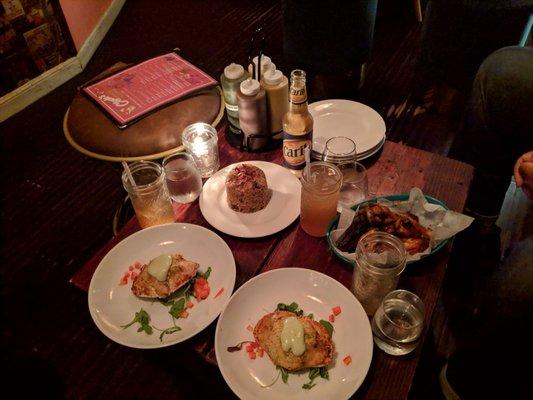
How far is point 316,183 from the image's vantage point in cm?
120

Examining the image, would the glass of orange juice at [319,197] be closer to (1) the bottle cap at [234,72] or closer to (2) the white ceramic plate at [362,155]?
(2) the white ceramic plate at [362,155]

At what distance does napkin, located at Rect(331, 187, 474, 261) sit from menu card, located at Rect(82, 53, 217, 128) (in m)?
0.94

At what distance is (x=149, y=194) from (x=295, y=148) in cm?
47

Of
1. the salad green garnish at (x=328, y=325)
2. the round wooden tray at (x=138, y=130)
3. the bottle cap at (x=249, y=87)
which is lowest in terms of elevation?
the round wooden tray at (x=138, y=130)

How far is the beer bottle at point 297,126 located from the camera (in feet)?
4.14

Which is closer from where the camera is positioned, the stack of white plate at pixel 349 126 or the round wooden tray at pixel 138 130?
the stack of white plate at pixel 349 126

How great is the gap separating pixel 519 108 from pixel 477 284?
29.9 inches

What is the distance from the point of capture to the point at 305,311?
1111 mm

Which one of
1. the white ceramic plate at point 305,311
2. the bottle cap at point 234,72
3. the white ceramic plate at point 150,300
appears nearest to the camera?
the white ceramic plate at point 305,311

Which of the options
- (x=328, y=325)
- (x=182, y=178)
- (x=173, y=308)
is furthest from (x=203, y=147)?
(x=328, y=325)

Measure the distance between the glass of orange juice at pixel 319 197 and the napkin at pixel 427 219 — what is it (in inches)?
1.8

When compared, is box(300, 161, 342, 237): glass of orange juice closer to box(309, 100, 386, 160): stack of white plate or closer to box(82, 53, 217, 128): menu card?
box(309, 100, 386, 160): stack of white plate

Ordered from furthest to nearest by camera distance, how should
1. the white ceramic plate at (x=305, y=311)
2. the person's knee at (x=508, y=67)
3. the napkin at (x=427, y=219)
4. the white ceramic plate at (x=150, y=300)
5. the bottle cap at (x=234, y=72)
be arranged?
1. the person's knee at (x=508, y=67)
2. the bottle cap at (x=234, y=72)
3. the napkin at (x=427, y=219)
4. the white ceramic plate at (x=150, y=300)
5. the white ceramic plate at (x=305, y=311)

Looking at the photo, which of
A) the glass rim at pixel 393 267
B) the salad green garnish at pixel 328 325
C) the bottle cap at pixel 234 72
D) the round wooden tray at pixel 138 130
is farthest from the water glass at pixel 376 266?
the round wooden tray at pixel 138 130
